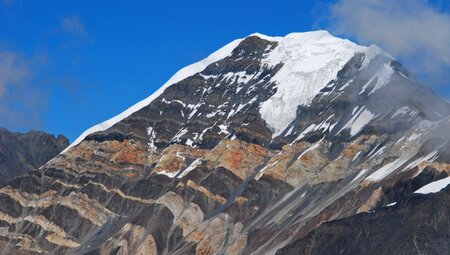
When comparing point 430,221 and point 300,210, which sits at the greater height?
point 300,210

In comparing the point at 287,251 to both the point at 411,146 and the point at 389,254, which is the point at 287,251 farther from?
the point at 411,146

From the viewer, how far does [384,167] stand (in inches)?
7712

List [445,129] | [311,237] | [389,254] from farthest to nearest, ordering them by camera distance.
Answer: [445,129], [311,237], [389,254]

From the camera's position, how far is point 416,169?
589 ft

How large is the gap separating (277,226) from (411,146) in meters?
28.9

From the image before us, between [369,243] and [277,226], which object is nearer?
[369,243]

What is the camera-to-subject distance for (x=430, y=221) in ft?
507

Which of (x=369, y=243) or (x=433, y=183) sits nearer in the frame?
(x=369, y=243)

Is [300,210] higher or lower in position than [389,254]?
higher

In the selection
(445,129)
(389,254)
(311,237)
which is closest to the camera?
(389,254)

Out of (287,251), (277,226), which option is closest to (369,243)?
(287,251)

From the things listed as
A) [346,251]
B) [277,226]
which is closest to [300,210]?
[277,226]

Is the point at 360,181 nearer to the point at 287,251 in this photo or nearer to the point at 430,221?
the point at 287,251

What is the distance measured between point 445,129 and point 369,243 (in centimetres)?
4313
